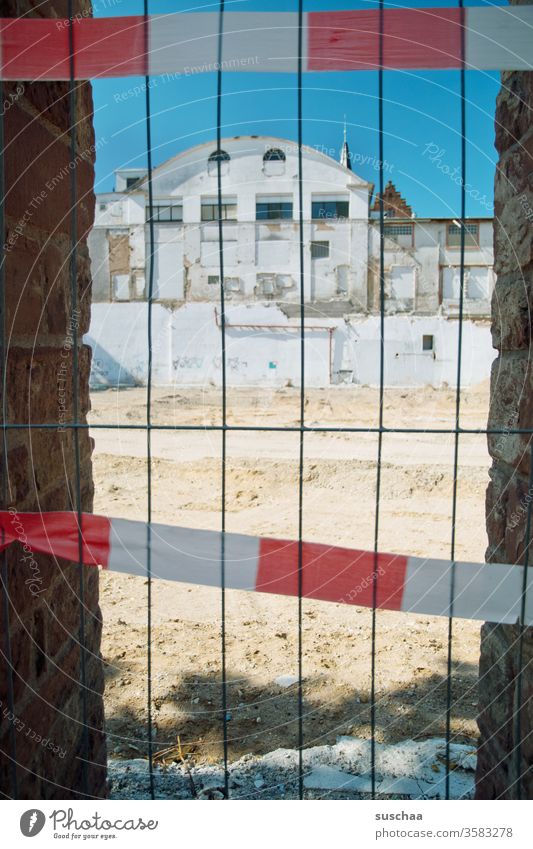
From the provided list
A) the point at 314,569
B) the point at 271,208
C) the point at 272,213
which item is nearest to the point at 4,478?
the point at 314,569

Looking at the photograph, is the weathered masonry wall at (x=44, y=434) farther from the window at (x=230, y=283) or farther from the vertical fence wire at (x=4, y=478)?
the window at (x=230, y=283)

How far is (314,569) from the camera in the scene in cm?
168

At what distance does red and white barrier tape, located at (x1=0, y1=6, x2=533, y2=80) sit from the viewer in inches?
64.3

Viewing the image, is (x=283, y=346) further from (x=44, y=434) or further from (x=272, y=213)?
(x=44, y=434)

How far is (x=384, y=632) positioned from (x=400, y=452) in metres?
6.75

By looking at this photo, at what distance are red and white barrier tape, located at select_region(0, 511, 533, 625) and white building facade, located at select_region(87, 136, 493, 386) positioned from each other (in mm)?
18705

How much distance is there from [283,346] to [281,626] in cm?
1759

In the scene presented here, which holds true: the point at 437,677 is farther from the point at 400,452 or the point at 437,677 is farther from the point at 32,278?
the point at 400,452

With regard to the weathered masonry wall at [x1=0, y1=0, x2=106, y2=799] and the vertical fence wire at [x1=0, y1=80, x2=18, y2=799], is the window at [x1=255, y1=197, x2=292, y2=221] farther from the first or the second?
the vertical fence wire at [x1=0, y1=80, x2=18, y2=799]

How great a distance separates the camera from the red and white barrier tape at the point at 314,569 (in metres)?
1.69

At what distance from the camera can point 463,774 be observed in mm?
2607

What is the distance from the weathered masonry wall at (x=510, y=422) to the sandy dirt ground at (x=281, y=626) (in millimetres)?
474

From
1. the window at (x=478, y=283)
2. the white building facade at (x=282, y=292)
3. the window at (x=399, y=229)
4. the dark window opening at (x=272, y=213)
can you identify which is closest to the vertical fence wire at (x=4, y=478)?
the dark window opening at (x=272, y=213)

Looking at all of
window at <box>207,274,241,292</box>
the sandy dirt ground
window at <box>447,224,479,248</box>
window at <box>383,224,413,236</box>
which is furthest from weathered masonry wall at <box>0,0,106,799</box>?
window at <box>207,274,241,292</box>
